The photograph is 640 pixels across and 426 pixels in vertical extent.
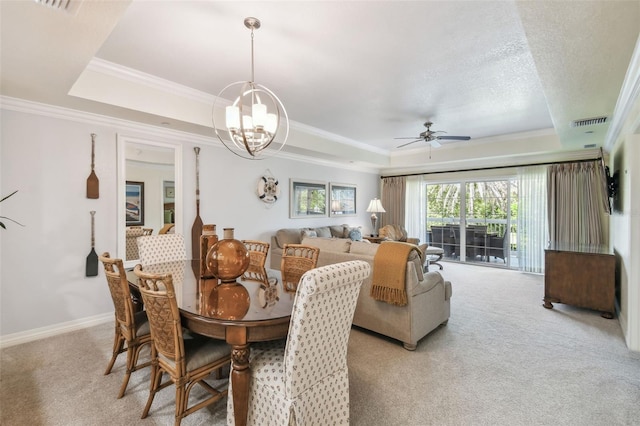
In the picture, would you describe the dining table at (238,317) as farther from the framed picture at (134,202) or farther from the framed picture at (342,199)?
the framed picture at (342,199)

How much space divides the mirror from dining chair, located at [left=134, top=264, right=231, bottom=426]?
2.21m

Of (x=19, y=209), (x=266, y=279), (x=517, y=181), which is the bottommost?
(x=266, y=279)

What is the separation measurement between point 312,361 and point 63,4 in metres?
2.33

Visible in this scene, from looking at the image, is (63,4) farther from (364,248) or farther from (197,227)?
(197,227)

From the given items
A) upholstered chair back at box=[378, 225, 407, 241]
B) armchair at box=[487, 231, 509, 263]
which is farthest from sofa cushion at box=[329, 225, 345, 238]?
armchair at box=[487, 231, 509, 263]

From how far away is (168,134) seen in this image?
153 inches

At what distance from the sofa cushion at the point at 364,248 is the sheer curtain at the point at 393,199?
484 centimetres

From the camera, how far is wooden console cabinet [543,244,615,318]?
3.47 meters

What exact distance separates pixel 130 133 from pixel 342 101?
8.78 feet

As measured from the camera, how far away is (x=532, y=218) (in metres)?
5.80

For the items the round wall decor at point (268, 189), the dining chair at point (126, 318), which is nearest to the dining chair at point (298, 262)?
the dining chair at point (126, 318)

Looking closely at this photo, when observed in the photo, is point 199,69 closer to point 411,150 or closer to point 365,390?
point 365,390

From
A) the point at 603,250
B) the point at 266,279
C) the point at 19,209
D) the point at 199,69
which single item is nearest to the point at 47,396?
the point at 266,279

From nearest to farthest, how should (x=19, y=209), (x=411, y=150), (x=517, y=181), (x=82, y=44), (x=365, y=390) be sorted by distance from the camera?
(x=82, y=44)
(x=365, y=390)
(x=19, y=209)
(x=517, y=181)
(x=411, y=150)
